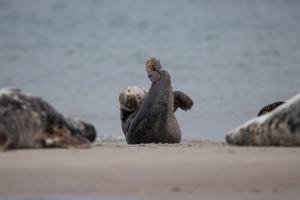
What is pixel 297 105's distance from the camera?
9.39 m

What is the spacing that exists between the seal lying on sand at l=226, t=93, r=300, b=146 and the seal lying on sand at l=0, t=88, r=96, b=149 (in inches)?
57.1

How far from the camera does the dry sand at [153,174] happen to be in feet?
24.4

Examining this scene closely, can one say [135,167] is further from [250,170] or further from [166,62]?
[166,62]

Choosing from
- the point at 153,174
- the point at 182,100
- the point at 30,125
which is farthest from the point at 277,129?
the point at 182,100

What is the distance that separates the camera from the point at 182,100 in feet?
40.4

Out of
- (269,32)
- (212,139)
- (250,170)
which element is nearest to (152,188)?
(250,170)

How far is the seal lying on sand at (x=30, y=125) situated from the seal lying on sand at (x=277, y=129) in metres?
1.45

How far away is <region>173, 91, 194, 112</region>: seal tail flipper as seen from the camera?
12289 millimetres

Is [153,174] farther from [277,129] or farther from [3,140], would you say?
[277,129]

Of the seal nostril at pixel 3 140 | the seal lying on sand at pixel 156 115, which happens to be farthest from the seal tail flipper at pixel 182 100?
the seal nostril at pixel 3 140

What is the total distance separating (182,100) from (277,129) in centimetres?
298

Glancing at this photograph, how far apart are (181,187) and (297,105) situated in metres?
2.15

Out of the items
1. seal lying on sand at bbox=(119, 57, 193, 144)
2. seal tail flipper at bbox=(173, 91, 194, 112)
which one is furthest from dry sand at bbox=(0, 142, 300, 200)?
seal tail flipper at bbox=(173, 91, 194, 112)

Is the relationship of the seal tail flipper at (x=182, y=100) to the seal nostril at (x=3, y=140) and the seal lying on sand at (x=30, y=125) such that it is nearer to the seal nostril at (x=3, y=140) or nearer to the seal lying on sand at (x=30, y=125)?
the seal lying on sand at (x=30, y=125)
